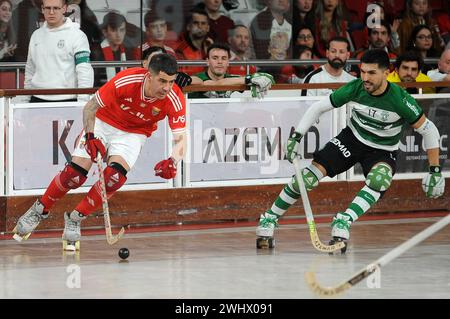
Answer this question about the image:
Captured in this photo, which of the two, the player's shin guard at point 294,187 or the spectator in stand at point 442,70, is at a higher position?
the spectator in stand at point 442,70

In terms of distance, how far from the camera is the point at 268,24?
547 inches

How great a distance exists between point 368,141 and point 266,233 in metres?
1.08

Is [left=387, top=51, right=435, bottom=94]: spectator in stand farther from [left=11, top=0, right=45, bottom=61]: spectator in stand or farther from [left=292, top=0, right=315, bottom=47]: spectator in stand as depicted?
[left=11, top=0, right=45, bottom=61]: spectator in stand

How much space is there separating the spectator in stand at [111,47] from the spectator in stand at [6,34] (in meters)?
0.79

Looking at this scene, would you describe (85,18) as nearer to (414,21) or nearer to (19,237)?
(19,237)

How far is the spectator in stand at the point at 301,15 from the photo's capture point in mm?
14039

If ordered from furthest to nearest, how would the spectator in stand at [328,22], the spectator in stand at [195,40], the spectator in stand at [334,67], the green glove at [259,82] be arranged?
1. the spectator in stand at [328,22]
2. the spectator in stand at [195,40]
3. the spectator in stand at [334,67]
4. the green glove at [259,82]

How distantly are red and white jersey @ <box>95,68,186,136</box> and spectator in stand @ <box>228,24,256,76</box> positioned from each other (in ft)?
10.4

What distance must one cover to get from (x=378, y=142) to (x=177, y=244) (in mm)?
1812

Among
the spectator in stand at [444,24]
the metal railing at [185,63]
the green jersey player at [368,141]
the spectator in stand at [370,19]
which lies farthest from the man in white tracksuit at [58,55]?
the spectator in stand at [444,24]

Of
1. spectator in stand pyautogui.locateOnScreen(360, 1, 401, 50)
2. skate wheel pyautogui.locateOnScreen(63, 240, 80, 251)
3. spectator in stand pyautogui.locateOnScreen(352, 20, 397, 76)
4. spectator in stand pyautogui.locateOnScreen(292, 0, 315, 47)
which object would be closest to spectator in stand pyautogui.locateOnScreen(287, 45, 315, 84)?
spectator in stand pyautogui.locateOnScreen(292, 0, 315, 47)

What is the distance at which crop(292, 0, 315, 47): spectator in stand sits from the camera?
1404 centimetres

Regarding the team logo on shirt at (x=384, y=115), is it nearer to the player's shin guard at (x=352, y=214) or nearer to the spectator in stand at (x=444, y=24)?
the player's shin guard at (x=352, y=214)

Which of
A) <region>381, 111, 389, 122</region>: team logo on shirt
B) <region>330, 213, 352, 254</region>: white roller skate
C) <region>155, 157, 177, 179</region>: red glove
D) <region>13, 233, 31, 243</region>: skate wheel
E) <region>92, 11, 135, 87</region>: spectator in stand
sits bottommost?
<region>13, 233, 31, 243</region>: skate wheel
